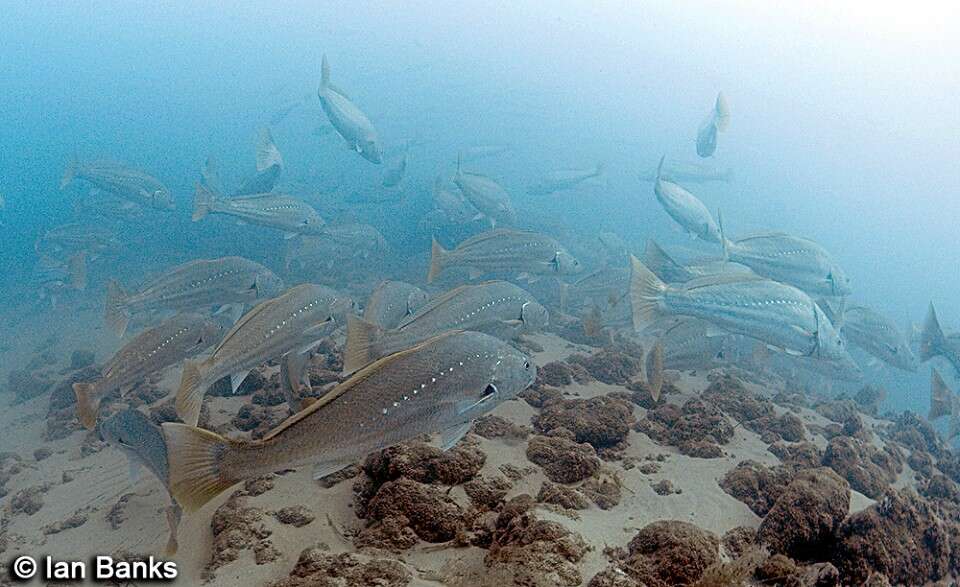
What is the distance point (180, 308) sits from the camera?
23.8ft

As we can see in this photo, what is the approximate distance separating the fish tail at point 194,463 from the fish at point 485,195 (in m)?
12.4

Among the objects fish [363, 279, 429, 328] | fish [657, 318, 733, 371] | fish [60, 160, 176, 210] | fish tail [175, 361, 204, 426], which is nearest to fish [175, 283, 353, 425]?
fish tail [175, 361, 204, 426]

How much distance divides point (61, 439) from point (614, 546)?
10482 mm

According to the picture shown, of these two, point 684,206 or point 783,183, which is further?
point 783,183

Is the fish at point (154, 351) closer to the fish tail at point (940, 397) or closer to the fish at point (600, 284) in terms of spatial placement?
the fish at point (600, 284)

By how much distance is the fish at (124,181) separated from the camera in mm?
12781

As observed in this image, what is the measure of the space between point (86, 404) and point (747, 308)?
7587 mm

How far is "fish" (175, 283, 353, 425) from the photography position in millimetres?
4566

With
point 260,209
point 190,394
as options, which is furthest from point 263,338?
point 260,209

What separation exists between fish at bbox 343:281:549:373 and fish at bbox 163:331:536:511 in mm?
1298

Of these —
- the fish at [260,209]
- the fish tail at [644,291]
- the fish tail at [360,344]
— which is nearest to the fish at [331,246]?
the fish at [260,209]

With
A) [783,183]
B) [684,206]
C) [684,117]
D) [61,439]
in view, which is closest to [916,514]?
[684,206]

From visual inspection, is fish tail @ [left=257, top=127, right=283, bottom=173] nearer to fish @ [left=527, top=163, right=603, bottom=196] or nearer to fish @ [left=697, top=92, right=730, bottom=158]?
fish @ [left=527, top=163, right=603, bottom=196]

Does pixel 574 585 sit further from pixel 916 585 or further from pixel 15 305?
pixel 15 305
